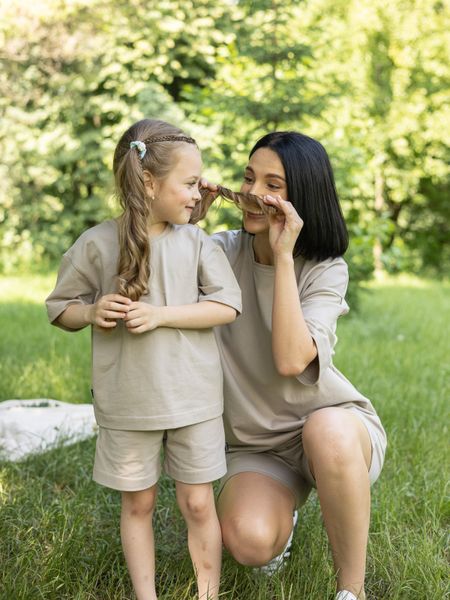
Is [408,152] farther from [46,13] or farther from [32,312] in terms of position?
[32,312]

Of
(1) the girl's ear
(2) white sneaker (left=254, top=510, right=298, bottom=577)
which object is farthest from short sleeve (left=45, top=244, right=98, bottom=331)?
(2) white sneaker (left=254, top=510, right=298, bottom=577)

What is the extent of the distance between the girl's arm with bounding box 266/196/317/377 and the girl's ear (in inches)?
13.3

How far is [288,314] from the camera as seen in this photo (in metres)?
2.02

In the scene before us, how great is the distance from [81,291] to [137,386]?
30cm

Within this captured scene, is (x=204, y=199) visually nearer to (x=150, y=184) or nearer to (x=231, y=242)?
(x=231, y=242)

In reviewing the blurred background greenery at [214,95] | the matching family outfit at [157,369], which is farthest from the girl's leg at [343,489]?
the blurred background greenery at [214,95]

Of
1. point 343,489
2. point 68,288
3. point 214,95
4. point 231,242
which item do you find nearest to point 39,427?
point 231,242

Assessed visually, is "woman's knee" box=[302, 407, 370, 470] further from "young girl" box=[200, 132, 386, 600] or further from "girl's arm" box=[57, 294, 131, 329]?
"girl's arm" box=[57, 294, 131, 329]

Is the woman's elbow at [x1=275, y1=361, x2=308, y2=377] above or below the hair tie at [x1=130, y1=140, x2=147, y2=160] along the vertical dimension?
below

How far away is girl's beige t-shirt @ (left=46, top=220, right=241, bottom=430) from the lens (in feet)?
6.28

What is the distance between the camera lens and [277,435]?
7.53 feet

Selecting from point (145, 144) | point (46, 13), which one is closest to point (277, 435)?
point (145, 144)

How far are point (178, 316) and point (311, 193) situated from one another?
0.56 metres

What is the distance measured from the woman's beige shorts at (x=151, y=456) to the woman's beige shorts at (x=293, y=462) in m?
0.31
